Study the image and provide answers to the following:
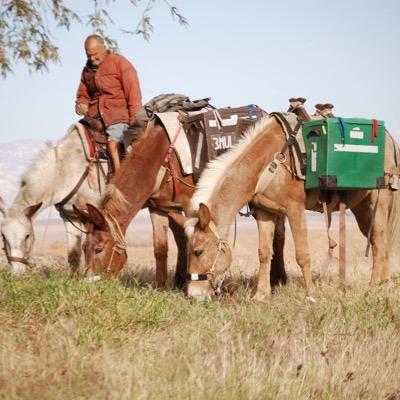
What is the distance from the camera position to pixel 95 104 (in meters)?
8.92

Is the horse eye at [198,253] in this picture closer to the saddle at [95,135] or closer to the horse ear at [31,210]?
the horse ear at [31,210]

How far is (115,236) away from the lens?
7223mm

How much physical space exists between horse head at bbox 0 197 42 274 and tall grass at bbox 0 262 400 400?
1.32 meters

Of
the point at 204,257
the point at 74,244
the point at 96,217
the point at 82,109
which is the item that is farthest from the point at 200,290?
the point at 82,109

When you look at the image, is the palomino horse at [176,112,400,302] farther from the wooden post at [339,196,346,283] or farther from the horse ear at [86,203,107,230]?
the horse ear at [86,203,107,230]

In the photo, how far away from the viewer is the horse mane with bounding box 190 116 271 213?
22.4ft

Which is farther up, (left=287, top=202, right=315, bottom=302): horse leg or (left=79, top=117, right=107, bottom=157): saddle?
(left=79, top=117, right=107, bottom=157): saddle

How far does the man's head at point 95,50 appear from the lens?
8.86 m

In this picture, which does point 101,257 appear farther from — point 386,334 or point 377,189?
point 377,189

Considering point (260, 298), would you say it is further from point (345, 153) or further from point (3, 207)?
point (3, 207)

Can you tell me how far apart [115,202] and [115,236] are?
0.48 meters

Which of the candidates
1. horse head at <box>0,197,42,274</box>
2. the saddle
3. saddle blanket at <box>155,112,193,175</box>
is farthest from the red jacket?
horse head at <box>0,197,42,274</box>

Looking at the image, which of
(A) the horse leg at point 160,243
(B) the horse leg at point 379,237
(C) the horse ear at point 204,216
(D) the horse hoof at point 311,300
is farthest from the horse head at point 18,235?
(B) the horse leg at point 379,237

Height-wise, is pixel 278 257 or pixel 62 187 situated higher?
pixel 62 187
